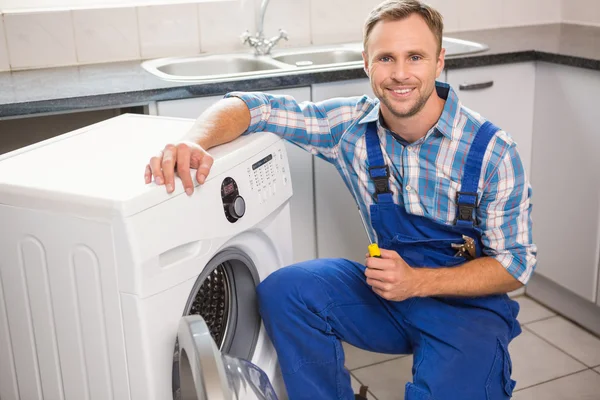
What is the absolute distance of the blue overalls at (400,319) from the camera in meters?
1.60

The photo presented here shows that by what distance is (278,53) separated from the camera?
263 centimetres

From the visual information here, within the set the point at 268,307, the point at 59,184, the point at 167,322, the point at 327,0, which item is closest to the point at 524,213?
the point at 268,307

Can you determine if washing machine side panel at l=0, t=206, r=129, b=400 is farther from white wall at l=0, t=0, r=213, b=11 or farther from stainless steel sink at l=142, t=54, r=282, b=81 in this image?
white wall at l=0, t=0, r=213, b=11

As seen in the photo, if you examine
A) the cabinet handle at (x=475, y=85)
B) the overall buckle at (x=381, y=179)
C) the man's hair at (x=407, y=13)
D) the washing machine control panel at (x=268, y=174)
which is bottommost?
the overall buckle at (x=381, y=179)

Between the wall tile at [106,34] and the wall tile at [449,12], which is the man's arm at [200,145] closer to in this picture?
the wall tile at [106,34]

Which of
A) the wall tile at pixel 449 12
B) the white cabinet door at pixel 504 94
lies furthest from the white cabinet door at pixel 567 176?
the wall tile at pixel 449 12

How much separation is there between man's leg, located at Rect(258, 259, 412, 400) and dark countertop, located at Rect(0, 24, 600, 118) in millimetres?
624

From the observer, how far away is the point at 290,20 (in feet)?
9.02

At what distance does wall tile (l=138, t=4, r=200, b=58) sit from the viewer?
8.45ft

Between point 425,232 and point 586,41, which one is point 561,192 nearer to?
point 586,41

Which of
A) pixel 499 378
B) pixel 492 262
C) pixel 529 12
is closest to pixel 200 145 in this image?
pixel 492 262

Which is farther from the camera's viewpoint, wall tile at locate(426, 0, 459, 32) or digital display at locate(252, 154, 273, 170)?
wall tile at locate(426, 0, 459, 32)

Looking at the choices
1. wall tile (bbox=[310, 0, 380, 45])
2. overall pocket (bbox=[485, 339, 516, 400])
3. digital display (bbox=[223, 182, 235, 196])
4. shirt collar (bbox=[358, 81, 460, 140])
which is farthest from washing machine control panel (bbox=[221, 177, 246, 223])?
wall tile (bbox=[310, 0, 380, 45])

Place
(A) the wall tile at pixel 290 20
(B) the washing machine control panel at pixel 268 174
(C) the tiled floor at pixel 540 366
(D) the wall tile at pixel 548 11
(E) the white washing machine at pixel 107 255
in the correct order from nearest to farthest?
(E) the white washing machine at pixel 107 255, (B) the washing machine control panel at pixel 268 174, (C) the tiled floor at pixel 540 366, (A) the wall tile at pixel 290 20, (D) the wall tile at pixel 548 11
